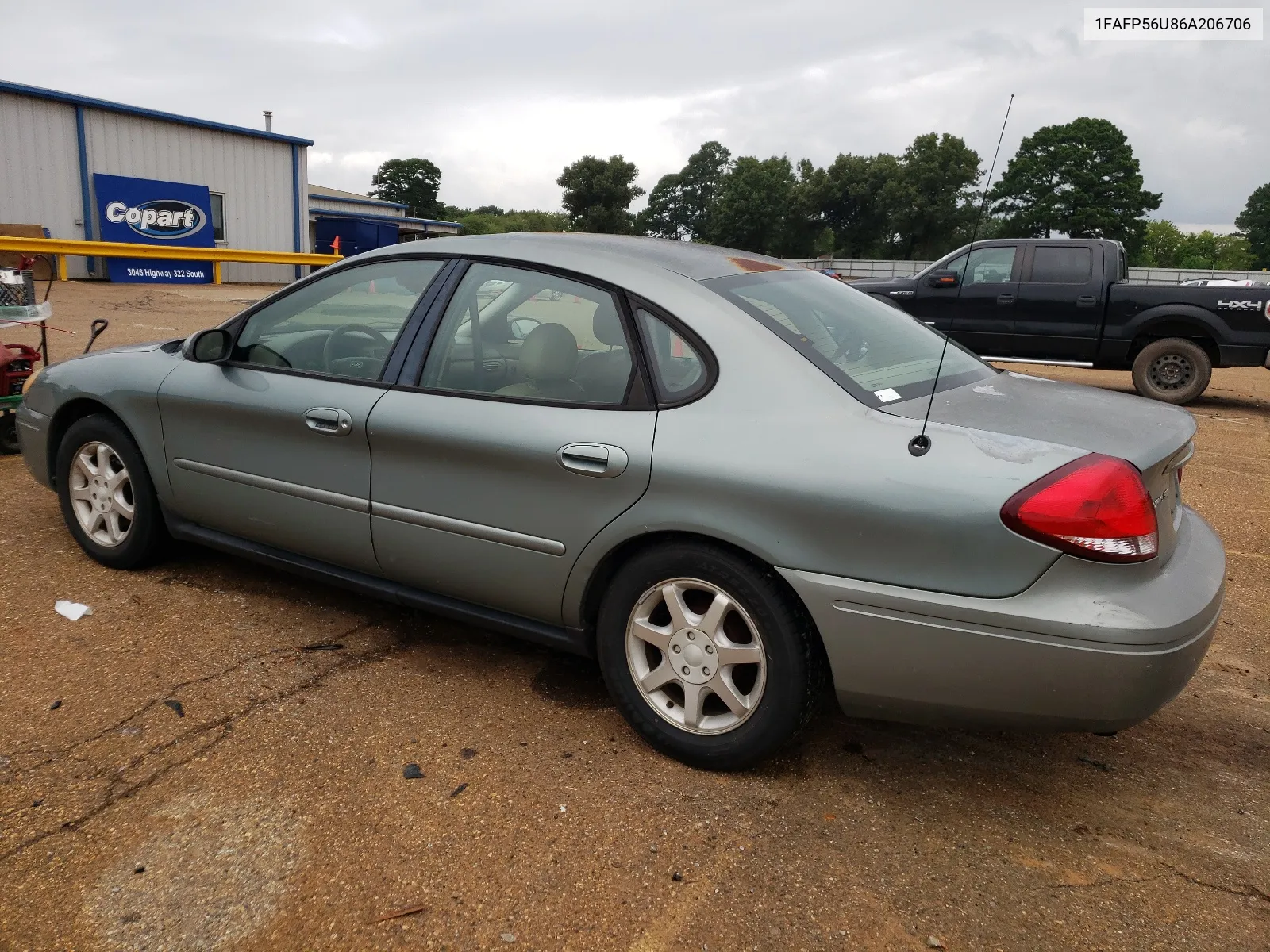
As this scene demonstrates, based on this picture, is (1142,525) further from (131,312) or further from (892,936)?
(131,312)

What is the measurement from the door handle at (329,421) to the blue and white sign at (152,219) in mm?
21144

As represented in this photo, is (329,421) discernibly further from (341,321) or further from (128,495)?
(128,495)

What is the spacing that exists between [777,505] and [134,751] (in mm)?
1973

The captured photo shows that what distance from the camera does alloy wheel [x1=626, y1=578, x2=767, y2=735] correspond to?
2.55 m

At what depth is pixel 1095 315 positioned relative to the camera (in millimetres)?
10477

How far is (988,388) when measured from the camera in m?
2.91

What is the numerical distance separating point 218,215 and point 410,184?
2913 inches

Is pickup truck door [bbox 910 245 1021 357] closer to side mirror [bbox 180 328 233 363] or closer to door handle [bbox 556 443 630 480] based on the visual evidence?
side mirror [bbox 180 328 233 363]

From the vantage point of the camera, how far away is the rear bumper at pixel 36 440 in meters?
4.21

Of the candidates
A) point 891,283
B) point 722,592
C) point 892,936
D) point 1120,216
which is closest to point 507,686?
point 722,592

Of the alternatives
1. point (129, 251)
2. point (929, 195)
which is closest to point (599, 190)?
point (929, 195)

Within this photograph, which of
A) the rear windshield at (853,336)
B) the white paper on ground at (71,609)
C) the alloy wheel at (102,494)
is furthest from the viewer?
the alloy wheel at (102,494)

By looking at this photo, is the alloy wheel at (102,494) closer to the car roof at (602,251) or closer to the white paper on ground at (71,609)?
the white paper on ground at (71,609)

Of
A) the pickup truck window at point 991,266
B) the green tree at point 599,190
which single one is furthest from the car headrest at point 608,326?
the green tree at point 599,190
